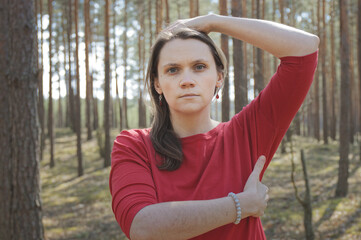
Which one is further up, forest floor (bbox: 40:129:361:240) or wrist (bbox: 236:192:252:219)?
wrist (bbox: 236:192:252:219)

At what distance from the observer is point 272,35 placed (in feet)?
5.10

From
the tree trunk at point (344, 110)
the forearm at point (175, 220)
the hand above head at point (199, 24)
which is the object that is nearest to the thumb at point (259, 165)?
the forearm at point (175, 220)

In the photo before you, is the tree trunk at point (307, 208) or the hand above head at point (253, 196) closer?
the hand above head at point (253, 196)

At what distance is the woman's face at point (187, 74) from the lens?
1.57 metres

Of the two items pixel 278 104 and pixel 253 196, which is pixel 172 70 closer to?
pixel 278 104

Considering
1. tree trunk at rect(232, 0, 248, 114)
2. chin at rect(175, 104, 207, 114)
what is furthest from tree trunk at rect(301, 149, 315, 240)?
chin at rect(175, 104, 207, 114)

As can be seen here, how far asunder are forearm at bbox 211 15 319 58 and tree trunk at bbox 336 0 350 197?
910 cm

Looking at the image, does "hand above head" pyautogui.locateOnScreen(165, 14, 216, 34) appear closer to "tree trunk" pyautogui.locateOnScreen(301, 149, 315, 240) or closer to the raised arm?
the raised arm

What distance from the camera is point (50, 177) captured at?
14.6m

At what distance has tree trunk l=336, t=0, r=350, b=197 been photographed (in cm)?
958

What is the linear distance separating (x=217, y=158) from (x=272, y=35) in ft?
2.10

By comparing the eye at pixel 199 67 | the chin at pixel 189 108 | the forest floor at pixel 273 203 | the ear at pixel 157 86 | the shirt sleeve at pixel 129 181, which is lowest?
the forest floor at pixel 273 203

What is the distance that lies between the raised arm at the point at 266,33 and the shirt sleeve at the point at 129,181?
0.68 meters

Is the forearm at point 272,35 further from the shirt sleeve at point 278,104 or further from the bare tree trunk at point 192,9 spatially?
the bare tree trunk at point 192,9
